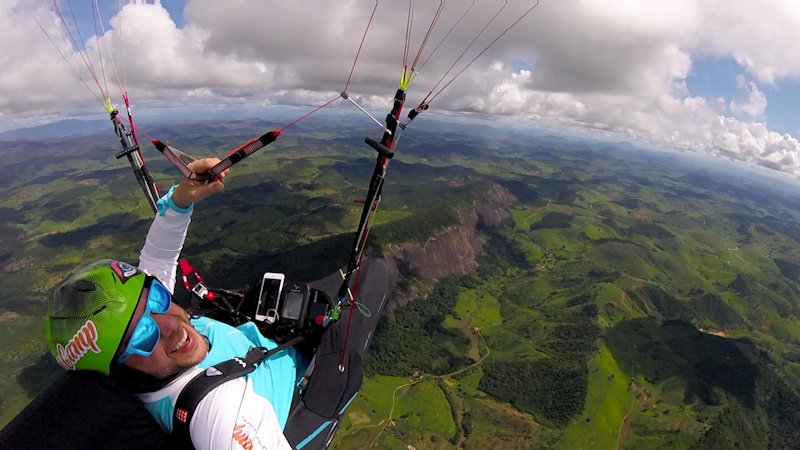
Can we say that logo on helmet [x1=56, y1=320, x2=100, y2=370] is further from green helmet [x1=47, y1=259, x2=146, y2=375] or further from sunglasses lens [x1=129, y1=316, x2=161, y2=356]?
sunglasses lens [x1=129, y1=316, x2=161, y2=356]

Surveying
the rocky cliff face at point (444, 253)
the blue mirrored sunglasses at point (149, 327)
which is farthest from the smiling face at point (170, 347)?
the rocky cliff face at point (444, 253)

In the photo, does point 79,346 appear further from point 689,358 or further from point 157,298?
point 689,358

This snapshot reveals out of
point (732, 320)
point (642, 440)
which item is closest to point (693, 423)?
point (642, 440)

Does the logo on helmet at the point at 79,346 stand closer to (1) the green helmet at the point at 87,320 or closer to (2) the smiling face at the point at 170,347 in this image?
(1) the green helmet at the point at 87,320

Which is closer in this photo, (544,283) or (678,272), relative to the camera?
(544,283)

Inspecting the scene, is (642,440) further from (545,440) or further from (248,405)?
(248,405)
